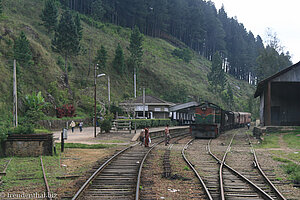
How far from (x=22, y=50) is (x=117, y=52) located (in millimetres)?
33604

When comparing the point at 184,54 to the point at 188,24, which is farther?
the point at 188,24

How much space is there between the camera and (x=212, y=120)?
30516 millimetres

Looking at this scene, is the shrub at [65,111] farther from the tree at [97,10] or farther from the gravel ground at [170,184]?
the tree at [97,10]

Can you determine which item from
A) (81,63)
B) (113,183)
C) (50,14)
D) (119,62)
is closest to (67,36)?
(50,14)

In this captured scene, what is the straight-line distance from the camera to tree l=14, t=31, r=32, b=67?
41281 millimetres

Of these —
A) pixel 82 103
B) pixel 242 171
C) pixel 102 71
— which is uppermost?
pixel 102 71

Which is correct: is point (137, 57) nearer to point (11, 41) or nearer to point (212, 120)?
point (11, 41)

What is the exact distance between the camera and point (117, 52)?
7375 cm

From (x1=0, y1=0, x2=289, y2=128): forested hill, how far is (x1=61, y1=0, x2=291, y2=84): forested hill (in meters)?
0.35

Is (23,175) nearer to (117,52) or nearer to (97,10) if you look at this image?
(117,52)

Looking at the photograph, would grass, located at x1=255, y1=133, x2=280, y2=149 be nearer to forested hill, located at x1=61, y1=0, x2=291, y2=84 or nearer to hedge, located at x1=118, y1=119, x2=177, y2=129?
hedge, located at x1=118, y1=119, x2=177, y2=129

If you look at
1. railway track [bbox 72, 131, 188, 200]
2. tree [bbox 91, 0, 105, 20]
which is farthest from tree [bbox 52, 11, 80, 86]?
tree [bbox 91, 0, 105, 20]

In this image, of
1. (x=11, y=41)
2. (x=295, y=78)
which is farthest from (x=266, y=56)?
(x=11, y=41)

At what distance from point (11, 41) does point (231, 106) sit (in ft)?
214
